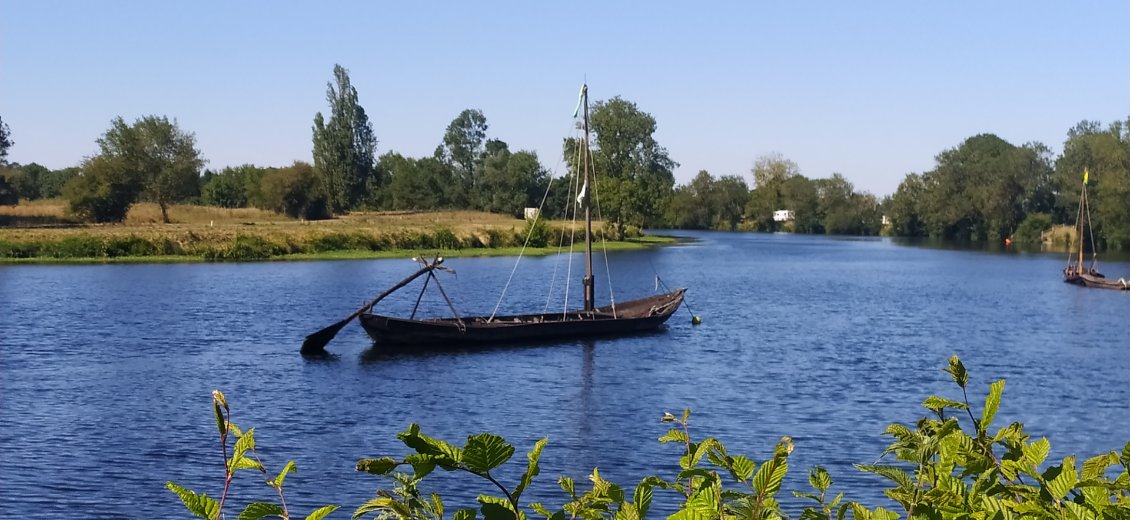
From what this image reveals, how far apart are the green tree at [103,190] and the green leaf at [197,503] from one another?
98847mm

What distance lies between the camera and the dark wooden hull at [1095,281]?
67750 millimetres

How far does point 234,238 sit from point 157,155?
1275 inches

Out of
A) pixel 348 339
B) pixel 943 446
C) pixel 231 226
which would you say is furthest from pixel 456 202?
pixel 943 446

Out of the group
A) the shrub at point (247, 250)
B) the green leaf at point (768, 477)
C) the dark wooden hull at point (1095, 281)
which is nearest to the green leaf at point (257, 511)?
the green leaf at point (768, 477)

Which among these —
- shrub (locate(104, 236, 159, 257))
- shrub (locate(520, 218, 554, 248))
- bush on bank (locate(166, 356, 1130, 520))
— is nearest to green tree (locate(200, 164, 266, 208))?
shrub (locate(520, 218, 554, 248))

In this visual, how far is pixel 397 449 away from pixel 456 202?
143m

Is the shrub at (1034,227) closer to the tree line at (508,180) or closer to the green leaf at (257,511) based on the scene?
the tree line at (508,180)

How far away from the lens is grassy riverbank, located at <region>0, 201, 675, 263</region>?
2987 inches

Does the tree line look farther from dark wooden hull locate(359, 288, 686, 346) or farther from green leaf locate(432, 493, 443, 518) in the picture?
green leaf locate(432, 493, 443, 518)

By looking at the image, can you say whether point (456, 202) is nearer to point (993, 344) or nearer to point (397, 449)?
point (993, 344)

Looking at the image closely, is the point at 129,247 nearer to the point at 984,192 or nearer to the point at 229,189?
the point at 229,189

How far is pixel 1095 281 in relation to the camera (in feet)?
229

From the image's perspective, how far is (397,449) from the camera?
76.3 ft

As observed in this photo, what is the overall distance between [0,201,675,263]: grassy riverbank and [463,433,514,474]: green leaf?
2796 inches
